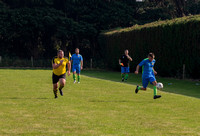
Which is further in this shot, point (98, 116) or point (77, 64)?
point (77, 64)

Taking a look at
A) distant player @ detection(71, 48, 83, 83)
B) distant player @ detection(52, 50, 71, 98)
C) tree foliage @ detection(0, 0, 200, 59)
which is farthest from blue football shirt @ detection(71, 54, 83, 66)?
tree foliage @ detection(0, 0, 200, 59)

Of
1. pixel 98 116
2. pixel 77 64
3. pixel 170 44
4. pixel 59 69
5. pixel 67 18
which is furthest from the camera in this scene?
pixel 67 18

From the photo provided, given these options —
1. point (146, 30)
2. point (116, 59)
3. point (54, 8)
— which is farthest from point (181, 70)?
point (54, 8)

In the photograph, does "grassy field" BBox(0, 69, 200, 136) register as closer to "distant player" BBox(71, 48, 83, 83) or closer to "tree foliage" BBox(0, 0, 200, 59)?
"distant player" BBox(71, 48, 83, 83)

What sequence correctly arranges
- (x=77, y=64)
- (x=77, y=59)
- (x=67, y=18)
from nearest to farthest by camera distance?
(x=77, y=64) → (x=77, y=59) → (x=67, y=18)

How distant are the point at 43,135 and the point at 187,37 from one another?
20185 millimetres

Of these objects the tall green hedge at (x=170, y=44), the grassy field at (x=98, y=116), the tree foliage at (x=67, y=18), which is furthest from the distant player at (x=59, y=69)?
the tree foliage at (x=67, y=18)

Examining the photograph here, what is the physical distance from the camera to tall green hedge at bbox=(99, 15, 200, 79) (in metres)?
25.4

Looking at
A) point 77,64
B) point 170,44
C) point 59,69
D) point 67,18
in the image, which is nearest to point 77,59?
point 77,64

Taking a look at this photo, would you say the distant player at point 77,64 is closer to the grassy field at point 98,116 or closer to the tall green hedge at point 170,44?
the tall green hedge at point 170,44

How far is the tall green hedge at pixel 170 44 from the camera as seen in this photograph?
83.3 ft

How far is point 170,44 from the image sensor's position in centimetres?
2856

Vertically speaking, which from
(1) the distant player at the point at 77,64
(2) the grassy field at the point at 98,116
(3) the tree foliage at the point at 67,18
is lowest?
(2) the grassy field at the point at 98,116

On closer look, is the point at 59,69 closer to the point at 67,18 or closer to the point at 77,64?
the point at 77,64
